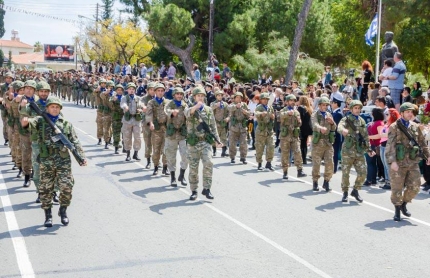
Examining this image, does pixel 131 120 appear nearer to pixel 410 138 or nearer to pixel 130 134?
pixel 130 134

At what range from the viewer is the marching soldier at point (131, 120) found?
16.6 m

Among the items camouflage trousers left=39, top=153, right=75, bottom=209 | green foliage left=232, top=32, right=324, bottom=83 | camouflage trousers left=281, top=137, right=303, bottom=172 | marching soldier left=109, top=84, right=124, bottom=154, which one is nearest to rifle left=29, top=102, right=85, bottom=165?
camouflage trousers left=39, top=153, right=75, bottom=209

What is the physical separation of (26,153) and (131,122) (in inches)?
178

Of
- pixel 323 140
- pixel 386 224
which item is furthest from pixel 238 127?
pixel 386 224

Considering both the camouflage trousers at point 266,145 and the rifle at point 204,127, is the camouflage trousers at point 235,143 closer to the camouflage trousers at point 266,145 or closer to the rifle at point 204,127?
the camouflage trousers at point 266,145

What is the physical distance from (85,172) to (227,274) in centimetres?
803

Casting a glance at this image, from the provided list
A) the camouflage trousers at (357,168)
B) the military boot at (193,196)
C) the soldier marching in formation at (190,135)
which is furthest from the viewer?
the camouflage trousers at (357,168)

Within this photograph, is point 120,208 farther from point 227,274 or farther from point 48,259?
point 227,274

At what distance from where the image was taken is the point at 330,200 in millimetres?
11969

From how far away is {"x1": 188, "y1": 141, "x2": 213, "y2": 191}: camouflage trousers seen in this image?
11742 mm

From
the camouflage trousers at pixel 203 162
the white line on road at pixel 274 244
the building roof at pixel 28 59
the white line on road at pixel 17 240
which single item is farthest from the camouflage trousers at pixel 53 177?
the building roof at pixel 28 59

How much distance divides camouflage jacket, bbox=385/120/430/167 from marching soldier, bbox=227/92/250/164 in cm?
641

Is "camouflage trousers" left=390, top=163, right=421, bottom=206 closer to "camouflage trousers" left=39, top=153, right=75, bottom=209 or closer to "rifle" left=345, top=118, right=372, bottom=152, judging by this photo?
"rifle" left=345, top=118, right=372, bottom=152

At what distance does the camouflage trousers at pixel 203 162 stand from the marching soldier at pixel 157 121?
2.47 meters
